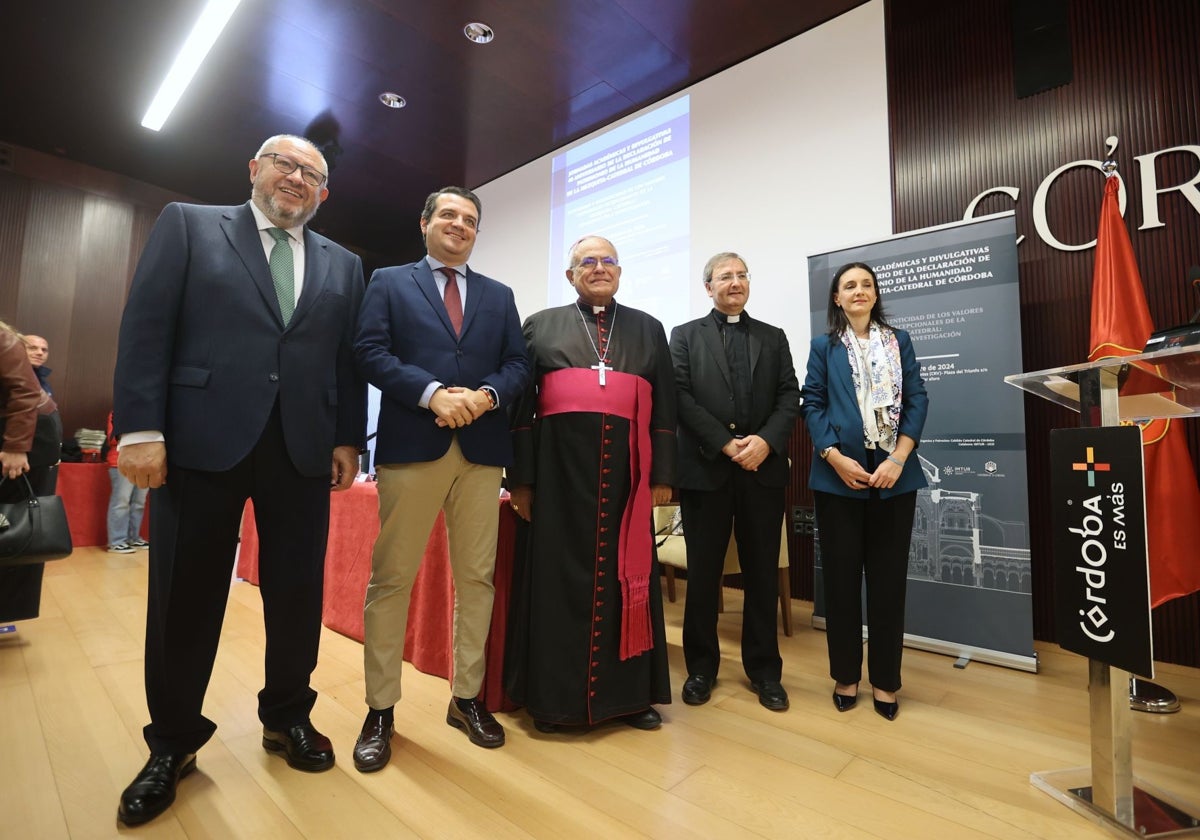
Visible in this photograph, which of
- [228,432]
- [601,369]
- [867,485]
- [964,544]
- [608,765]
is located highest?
[601,369]

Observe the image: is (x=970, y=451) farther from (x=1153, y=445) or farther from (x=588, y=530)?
(x=588, y=530)

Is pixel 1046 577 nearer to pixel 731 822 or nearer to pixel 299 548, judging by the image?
pixel 731 822

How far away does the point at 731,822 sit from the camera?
142 cm

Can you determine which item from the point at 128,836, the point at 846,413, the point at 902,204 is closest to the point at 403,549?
the point at 128,836

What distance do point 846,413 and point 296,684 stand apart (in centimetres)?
197

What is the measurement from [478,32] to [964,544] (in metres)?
4.19

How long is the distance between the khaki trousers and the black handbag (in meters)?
1.62

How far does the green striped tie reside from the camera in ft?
5.36

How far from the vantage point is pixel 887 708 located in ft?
6.73

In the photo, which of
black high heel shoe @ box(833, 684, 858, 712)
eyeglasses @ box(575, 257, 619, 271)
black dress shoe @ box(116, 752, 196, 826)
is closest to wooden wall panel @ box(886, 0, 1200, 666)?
black high heel shoe @ box(833, 684, 858, 712)

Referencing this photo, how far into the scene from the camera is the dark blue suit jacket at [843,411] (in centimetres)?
210

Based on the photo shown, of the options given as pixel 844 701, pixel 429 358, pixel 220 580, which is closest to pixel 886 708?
pixel 844 701

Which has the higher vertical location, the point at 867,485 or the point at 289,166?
the point at 289,166

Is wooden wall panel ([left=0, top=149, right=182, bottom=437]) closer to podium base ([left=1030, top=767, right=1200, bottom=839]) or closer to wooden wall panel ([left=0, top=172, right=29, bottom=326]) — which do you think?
wooden wall panel ([left=0, top=172, right=29, bottom=326])
